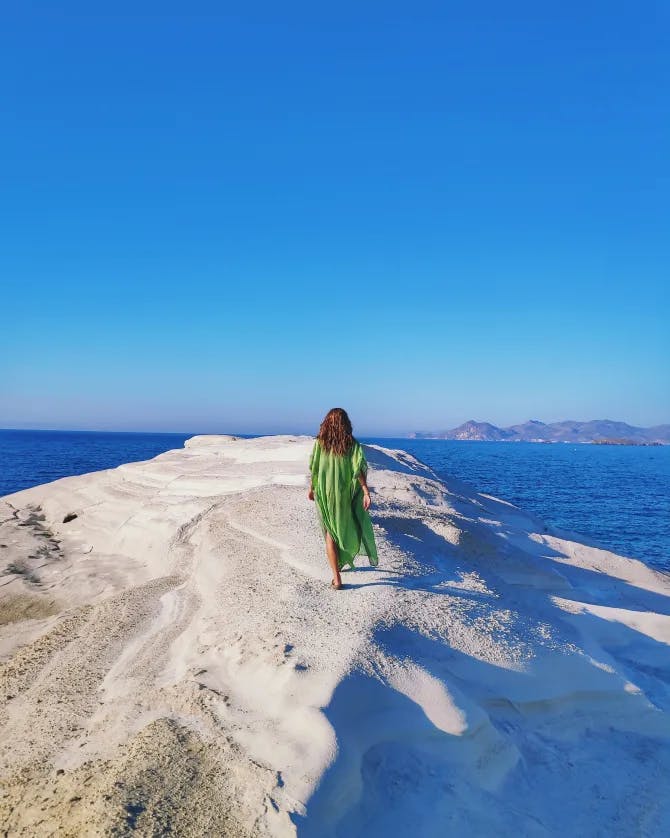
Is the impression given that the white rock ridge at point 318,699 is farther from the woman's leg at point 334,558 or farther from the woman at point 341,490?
the woman at point 341,490

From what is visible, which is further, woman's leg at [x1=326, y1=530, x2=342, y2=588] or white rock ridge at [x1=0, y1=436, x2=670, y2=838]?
woman's leg at [x1=326, y1=530, x2=342, y2=588]

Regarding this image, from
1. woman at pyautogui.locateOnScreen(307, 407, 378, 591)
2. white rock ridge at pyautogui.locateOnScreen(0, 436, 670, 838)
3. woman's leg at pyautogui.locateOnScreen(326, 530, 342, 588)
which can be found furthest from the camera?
woman at pyautogui.locateOnScreen(307, 407, 378, 591)

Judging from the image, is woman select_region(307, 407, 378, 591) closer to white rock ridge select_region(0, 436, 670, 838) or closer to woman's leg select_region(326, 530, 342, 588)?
woman's leg select_region(326, 530, 342, 588)

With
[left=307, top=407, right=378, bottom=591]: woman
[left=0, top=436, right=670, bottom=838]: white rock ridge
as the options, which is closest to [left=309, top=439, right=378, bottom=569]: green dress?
[left=307, top=407, right=378, bottom=591]: woman

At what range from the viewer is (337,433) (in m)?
6.32

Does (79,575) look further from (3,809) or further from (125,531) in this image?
(3,809)

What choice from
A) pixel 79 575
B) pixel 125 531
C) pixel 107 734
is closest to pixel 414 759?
pixel 107 734

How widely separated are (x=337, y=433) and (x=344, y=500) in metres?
0.75

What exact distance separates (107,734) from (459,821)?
90.4 inches

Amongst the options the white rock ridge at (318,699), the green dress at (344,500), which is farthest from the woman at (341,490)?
the white rock ridge at (318,699)

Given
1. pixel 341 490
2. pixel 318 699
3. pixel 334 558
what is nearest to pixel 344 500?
pixel 341 490

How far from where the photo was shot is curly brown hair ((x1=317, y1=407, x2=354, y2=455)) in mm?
6297

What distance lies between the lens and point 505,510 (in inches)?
652

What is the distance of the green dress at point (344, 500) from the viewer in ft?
20.5
